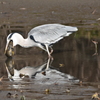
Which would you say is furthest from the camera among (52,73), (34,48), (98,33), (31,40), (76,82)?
(98,33)

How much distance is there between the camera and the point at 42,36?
400 inches

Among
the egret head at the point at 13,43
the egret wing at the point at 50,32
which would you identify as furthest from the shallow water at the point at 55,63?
the egret wing at the point at 50,32

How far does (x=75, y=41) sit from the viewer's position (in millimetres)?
11773

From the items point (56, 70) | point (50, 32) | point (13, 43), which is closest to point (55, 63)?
point (56, 70)

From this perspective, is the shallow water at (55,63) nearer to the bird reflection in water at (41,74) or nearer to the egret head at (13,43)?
the bird reflection in water at (41,74)

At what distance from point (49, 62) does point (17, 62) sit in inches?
28.4

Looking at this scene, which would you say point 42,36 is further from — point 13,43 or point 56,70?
point 56,70

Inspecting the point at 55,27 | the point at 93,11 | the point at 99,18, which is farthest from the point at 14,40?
the point at 93,11

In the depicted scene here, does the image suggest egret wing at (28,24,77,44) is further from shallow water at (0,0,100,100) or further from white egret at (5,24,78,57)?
shallow water at (0,0,100,100)

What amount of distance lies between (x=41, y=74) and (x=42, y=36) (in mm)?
2248

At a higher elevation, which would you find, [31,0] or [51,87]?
[31,0]

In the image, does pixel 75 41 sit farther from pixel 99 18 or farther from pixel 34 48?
pixel 99 18

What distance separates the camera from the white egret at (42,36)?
10.1 meters

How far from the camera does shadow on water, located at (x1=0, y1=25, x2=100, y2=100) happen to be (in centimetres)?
637
